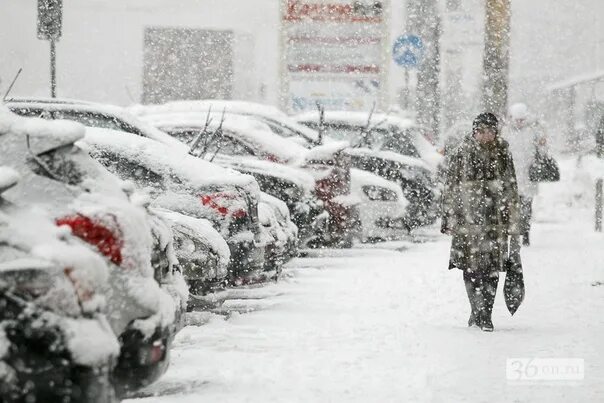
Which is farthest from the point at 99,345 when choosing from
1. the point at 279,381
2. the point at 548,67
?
the point at 548,67

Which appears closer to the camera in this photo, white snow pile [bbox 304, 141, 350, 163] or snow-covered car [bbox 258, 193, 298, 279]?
snow-covered car [bbox 258, 193, 298, 279]

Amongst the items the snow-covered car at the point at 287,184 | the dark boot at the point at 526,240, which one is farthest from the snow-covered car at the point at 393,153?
the snow-covered car at the point at 287,184

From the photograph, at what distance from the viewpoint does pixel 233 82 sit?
3991 cm

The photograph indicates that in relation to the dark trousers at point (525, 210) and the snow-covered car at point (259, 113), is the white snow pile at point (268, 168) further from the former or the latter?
the dark trousers at point (525, 210)

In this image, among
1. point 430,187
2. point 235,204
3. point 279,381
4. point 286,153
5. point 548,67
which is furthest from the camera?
point 548,67

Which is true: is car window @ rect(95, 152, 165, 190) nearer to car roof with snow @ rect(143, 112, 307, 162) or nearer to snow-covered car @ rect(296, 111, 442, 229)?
car roof with snow @ rect(143, 112, 307, 162)

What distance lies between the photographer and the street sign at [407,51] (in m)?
23.5

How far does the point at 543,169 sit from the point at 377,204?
81.7 inches

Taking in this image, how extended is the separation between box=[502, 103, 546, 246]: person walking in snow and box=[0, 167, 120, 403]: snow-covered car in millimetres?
11141

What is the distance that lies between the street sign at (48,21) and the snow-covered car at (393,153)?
422cm

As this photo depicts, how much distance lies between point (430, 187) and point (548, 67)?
45413mm

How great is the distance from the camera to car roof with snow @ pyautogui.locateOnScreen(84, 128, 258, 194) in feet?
29.9

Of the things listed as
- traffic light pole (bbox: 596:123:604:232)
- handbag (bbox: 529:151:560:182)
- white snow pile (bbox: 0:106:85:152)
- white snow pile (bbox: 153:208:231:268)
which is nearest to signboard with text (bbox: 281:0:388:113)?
traffic light pole (bbox: 596:123:604:232)

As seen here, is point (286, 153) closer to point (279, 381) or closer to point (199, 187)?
point (199, 187)
